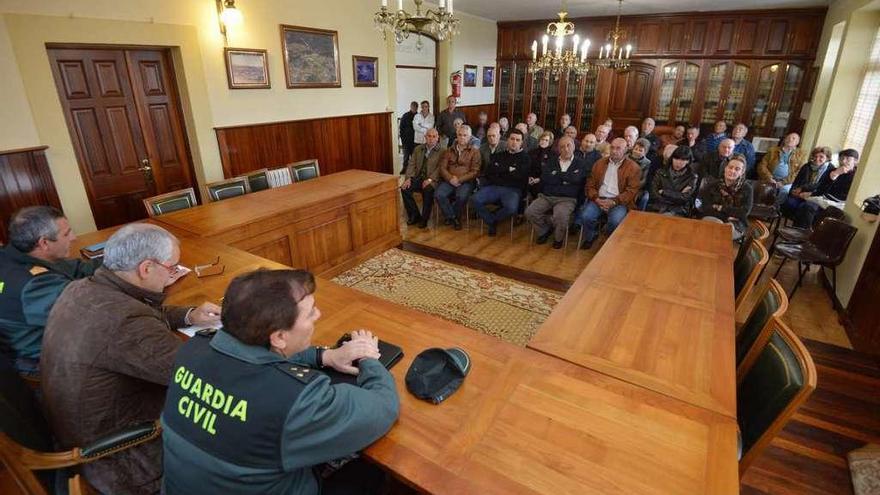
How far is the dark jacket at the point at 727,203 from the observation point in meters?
3.87

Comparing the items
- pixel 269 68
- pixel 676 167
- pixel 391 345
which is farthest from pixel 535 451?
pixel 269 68

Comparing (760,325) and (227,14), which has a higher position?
(227,14)

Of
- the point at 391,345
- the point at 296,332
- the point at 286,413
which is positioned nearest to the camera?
the point at 286,413

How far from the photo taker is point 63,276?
1756 mm

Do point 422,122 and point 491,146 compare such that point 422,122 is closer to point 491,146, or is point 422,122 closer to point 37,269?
point 491,146

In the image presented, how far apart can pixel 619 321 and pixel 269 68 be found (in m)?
4.65

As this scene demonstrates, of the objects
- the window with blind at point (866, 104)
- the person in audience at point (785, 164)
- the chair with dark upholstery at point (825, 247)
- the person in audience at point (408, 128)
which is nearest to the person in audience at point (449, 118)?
the person in audience at point (408, 128)

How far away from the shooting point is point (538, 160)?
517cm

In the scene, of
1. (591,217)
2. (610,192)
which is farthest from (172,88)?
(610,192)

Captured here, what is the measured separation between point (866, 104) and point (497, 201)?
438cm

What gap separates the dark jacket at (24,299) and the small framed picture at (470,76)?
7.52 m

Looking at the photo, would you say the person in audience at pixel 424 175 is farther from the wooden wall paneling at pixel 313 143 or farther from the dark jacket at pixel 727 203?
the dark jacket at pixel 727 203

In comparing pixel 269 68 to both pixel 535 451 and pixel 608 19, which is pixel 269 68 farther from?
pixel 608 19

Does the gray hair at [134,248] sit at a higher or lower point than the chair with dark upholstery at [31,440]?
higher
